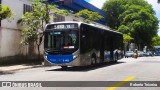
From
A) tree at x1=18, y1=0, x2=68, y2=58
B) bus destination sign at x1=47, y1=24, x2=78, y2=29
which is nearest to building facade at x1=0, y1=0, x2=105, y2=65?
tree at x1=18, y1=0, x2=68, y2=58

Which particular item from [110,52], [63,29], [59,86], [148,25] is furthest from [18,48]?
[148,25]

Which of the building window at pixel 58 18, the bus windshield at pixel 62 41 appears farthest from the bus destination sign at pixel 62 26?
the building window at pixel 58 18

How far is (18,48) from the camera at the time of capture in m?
27.4

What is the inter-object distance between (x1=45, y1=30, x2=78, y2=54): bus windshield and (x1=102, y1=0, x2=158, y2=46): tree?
46.5 m

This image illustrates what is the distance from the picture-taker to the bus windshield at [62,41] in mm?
18234

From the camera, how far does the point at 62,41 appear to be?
1836 centimetres

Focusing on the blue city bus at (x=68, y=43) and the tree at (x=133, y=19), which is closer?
the blue city bus at (x=68, y=43)

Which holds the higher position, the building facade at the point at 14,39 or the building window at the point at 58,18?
the building window at the point at 58,18

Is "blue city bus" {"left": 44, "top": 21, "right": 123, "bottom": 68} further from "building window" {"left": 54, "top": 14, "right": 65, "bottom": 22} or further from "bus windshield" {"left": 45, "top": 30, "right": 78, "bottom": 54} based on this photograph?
"building window" {"left": 54, "top": 14, "right": 65, "bottom": 22}

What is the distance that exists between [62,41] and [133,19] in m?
49.2

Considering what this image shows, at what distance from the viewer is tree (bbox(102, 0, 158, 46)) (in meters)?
64.4

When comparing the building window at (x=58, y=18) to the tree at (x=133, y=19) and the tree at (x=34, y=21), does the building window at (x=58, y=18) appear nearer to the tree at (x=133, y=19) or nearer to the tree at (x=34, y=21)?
the tree at (x=34, y=21)

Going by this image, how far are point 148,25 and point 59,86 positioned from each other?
55874 mm

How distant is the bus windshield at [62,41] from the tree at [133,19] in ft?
152
